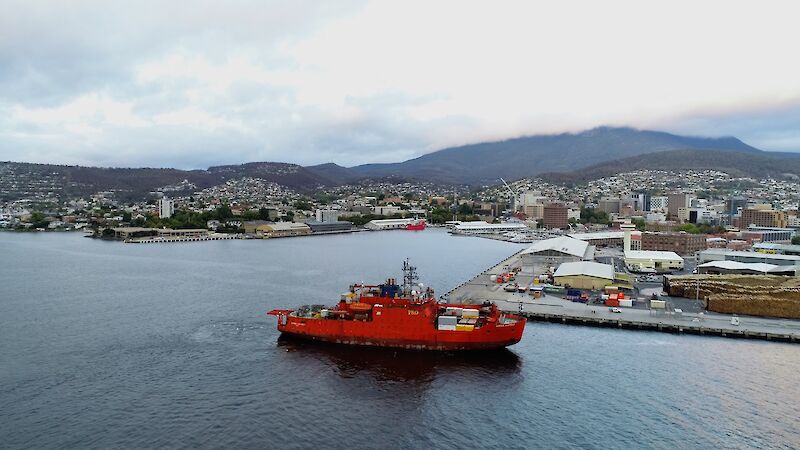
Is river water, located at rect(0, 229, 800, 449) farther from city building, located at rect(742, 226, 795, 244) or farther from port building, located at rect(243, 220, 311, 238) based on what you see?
port building, located at rect(243, 220, 311, 238)

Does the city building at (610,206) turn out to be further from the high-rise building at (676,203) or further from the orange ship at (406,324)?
the orange ship at (406,324)

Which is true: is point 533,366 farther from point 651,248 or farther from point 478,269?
point 651,248

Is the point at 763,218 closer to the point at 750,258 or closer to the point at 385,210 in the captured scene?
the point at 750,258

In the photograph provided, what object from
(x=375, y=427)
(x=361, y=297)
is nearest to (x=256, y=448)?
(x=375, y=427)

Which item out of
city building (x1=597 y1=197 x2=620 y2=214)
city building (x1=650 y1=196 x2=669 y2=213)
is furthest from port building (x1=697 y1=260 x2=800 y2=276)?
city building (x1=650 y1=196 x2=669 y2=213)

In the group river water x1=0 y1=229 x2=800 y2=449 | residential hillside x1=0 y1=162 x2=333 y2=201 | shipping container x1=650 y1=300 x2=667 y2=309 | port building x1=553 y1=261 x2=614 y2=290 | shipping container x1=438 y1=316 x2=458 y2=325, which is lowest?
river water x1=0 y1=229 x2=800 y2=449

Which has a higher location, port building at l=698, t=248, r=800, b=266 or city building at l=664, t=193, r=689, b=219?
city building at l=664, t=193, r=689, b=219

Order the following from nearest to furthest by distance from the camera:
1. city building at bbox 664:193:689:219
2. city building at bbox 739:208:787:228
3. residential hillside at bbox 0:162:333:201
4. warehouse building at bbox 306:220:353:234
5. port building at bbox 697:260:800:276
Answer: port building at bbox 697:260:800:276
city building at bbox 739:208:787:228
warehouse building at bbox 306:220:353:234
city building at bbox 664:193:689:219
residential hillside at bbox 0:162:333:201
